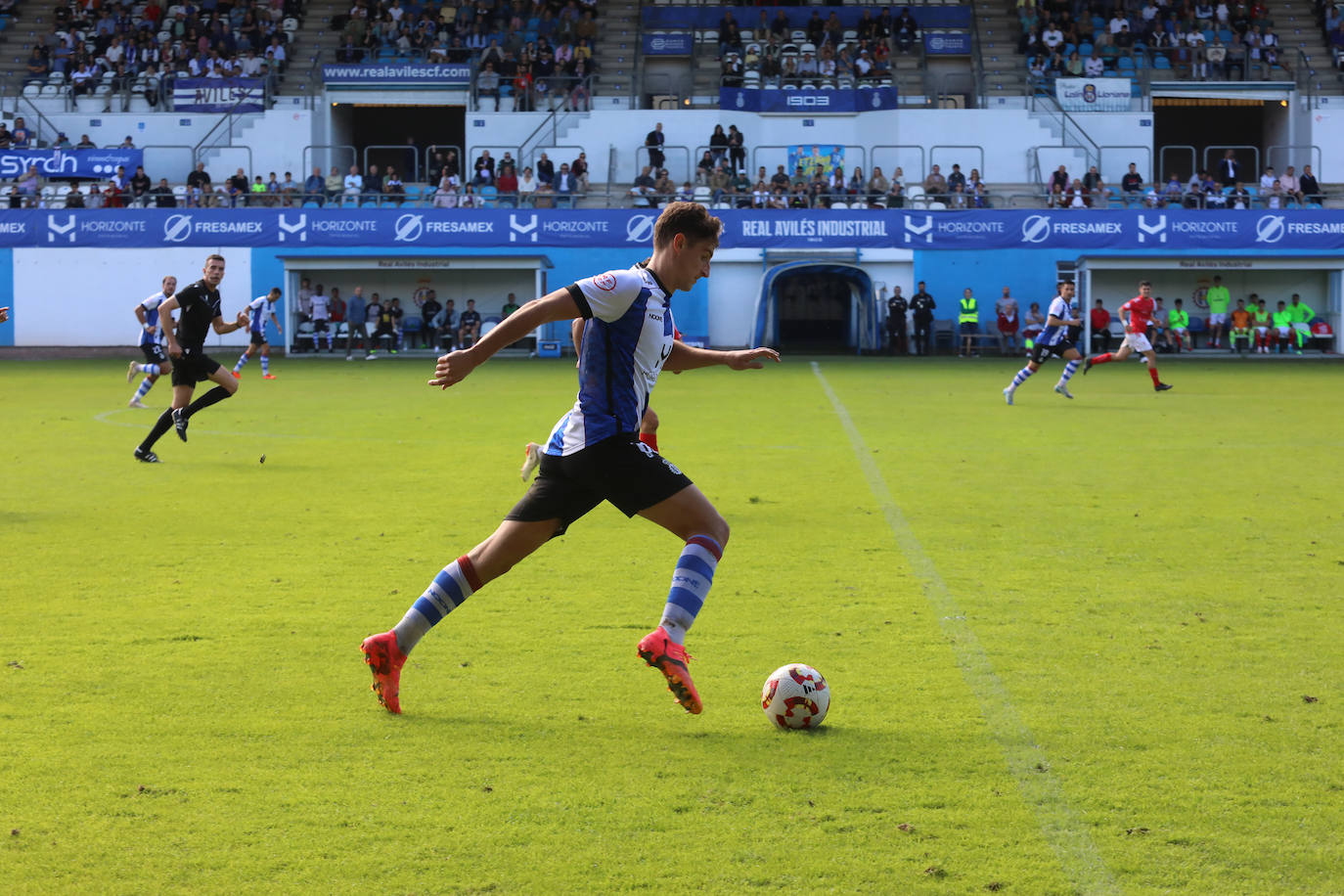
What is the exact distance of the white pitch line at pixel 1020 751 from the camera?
3.68m

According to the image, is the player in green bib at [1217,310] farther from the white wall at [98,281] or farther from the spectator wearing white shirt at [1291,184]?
the white wall at [98,281]

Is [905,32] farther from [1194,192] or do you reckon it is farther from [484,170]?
[484,170]

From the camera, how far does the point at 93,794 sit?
422cm

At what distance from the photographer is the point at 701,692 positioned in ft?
17.9

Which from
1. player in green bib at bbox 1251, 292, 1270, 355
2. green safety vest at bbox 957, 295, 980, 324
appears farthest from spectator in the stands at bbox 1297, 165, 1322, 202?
green safety vest at bbox 957, 295, 980, 324

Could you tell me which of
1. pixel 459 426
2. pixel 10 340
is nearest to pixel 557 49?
pixel 10 340

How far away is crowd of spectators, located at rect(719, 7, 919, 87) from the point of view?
42.6 metres

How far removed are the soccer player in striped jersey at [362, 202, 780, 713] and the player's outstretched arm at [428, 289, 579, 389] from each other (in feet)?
0.87

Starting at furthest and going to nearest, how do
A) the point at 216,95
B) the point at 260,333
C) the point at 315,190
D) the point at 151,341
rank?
the point at 216,95, the point at 315,190, the point at 260,333, the point at 151,341

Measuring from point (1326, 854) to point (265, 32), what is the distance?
47.0 m

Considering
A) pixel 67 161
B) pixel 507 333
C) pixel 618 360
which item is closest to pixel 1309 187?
pixel 67 161

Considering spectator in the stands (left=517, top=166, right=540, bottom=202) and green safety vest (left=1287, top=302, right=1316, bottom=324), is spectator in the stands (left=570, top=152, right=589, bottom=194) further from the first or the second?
green safety vest (left=1287, top=302, right=1316, bottom=324)

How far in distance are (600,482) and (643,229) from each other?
31.8 meters

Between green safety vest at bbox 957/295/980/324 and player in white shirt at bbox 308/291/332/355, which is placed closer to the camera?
green safety vest at bbox 957/295/980/324
